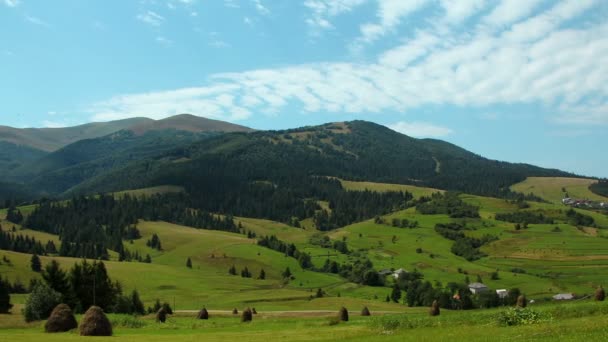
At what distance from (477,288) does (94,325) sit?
5600 inches

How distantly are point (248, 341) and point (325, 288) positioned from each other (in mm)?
146208

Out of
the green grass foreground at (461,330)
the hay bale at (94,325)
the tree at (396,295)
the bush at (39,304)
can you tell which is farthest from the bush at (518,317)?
the tree at (396,295)

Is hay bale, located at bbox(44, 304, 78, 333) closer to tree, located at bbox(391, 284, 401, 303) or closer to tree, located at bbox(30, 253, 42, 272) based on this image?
tree, located at bbox(391, 284, 401, 303)

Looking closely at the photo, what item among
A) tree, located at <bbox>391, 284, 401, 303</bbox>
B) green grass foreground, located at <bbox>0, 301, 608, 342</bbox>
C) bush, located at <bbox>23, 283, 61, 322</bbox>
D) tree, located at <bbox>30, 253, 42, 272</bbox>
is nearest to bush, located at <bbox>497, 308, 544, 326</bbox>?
green grass foreground, located at <bbox>0, 301, 608, 342</bbox>

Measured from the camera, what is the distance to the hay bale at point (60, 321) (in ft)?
174

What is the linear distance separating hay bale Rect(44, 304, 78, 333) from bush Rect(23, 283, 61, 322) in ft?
65.9

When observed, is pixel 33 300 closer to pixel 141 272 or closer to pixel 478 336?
pixel 478 336

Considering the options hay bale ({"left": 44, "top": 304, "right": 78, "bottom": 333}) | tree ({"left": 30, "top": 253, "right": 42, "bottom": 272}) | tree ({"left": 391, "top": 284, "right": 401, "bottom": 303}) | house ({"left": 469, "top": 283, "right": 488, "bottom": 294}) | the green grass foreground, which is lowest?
tree ({"left": 391, "top": 284, "right": 401, "bottom": 303})

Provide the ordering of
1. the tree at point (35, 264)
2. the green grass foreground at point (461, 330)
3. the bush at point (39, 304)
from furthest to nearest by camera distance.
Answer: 1. the tree at point (35, 264)
2. the bush at point (39, 304)
3. the green grass foreground at point (461, 330)

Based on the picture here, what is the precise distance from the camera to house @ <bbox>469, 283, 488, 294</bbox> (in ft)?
549

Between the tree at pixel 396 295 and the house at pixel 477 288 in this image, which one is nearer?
the tree at pixel 396 295

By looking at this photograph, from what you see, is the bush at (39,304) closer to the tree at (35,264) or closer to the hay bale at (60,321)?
the hay bale at (60,321)

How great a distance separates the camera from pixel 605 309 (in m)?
42.8

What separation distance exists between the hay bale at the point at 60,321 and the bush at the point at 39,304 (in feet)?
65.9
